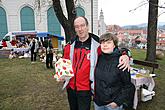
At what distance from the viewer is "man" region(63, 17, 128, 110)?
2.71 m

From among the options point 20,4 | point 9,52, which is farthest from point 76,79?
point 20,4

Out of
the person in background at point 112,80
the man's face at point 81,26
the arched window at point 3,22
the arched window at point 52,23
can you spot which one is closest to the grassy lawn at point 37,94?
the person in background at point 112,80

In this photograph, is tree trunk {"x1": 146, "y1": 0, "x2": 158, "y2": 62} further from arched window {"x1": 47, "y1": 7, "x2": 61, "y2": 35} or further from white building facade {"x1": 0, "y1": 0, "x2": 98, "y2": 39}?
arched window {"x1": 47, "y1": 7, "x2": 61, "y2": 35}

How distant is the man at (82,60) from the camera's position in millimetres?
2711

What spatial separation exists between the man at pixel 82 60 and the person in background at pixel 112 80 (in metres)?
0.13

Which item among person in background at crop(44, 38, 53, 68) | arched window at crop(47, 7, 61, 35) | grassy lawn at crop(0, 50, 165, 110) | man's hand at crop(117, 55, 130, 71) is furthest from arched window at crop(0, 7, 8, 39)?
man's hand at crop(117, 55, 130, 71)

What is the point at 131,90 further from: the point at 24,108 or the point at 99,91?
the point at 24,108

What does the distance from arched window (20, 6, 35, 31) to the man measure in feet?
88.8

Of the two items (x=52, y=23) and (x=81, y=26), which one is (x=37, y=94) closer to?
(x=81, y=26)

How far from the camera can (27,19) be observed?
28766 mm

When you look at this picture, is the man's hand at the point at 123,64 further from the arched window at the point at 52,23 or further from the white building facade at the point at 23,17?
the arched window at the point at 52,23

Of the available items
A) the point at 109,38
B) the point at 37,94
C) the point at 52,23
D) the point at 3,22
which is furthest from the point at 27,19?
the point at 109,38

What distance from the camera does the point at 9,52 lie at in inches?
669

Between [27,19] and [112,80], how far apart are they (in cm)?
2811
